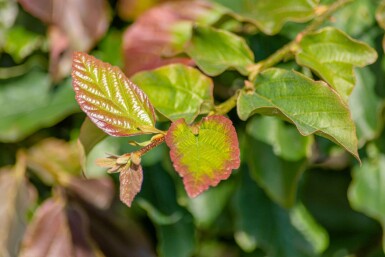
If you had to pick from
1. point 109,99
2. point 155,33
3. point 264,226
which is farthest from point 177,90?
point 264,226

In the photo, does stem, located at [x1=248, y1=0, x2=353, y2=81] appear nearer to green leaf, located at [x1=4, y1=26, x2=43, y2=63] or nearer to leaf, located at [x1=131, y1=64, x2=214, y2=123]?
leaf, located at [x1=131, y1=64, x2=214, y2=123]

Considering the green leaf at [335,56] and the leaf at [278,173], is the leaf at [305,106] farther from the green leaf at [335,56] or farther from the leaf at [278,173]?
the leaf at [278,173]

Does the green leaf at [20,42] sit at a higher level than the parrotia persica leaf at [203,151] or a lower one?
lower

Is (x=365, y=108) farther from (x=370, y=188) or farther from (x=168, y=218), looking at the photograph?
(x=168, y=218)

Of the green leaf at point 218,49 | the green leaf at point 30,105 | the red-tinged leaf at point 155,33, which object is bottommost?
Answer: the green leaf at point 30,105

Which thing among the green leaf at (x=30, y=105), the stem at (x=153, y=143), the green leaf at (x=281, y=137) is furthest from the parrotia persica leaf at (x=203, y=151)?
the green leaf at (x=30, y=105)

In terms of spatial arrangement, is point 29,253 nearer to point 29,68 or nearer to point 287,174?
point 29,68
